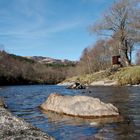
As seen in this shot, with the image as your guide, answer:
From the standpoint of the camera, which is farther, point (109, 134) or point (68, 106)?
point (68, 106)

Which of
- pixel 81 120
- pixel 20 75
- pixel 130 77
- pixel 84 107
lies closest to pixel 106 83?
pixel 130 77

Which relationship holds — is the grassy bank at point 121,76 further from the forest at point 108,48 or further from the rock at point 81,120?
the rock at point 81,120

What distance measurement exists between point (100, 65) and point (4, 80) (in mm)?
32042

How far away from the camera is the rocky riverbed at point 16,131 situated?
28.7 feet

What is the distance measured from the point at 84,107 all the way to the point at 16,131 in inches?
263

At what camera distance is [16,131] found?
9.22 m

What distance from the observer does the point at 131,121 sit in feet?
43.6

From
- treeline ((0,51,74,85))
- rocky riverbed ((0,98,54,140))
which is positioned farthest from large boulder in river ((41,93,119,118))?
treeline ((0,51,74,85))

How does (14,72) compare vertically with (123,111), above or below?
above

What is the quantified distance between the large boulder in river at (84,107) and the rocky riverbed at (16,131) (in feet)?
17.8

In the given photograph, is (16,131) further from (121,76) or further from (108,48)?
(108,48)

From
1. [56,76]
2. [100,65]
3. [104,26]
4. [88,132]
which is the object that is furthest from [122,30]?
[56,76]

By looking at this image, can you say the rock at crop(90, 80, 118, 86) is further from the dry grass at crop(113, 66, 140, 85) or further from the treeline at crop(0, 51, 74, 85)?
the treeline at crop(0, 51, 74, 85)

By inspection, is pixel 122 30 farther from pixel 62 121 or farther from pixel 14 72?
pixel 14 72
